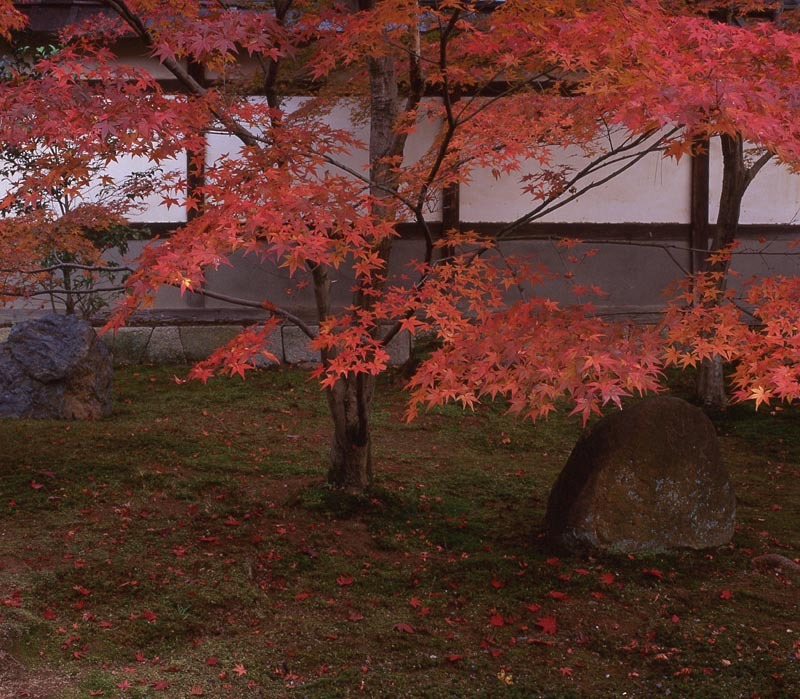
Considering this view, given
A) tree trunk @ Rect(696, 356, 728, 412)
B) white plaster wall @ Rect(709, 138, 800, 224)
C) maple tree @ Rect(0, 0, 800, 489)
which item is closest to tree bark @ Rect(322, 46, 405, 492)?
maple tree @ Rect(0, 0, 800, 489)

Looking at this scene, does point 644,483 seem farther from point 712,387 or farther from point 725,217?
point 725,217

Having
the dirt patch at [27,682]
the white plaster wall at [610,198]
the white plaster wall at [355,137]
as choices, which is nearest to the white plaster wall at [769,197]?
the white plaster wall at [610,198]

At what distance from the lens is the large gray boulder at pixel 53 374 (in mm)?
8727

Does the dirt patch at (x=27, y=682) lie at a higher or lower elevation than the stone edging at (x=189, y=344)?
lower

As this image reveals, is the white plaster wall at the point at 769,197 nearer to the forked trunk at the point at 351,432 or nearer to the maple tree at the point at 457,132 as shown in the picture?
the maple tree at the point at 457,132

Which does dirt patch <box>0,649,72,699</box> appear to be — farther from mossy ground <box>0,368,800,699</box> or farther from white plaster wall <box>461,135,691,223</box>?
white plaster wall <box>461,135,691,223</box>

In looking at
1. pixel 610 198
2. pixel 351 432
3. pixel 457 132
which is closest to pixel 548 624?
pixel 351 432

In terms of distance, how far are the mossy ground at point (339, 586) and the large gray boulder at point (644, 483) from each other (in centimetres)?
17

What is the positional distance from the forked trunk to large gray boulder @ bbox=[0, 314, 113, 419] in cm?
354

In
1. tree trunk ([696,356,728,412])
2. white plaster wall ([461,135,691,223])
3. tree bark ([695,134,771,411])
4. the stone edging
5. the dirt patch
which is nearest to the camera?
the dirt patch

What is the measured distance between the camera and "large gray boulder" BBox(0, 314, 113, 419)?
8.73 meters

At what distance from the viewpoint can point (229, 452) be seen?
7.89 m

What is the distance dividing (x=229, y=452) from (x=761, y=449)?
536cm

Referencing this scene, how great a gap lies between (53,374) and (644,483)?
5981 mm
